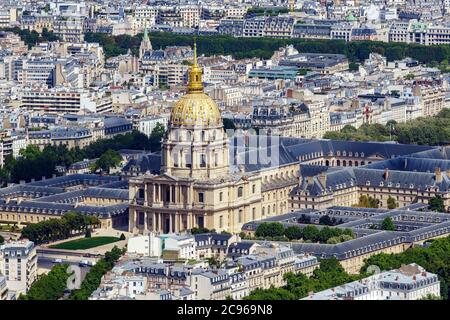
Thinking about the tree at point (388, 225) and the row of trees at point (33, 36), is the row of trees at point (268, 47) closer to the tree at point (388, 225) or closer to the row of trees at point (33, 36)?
the row of trees at point (33, 36)

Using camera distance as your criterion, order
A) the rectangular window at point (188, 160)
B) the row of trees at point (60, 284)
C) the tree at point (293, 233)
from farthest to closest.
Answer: the rectangular window at point (188, 160), the tree at point (293, 233), the row of trees at point (60, 284)

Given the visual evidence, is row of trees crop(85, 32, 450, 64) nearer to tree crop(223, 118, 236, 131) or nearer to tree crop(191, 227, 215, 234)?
tree crop(223, 118, 236, 131)

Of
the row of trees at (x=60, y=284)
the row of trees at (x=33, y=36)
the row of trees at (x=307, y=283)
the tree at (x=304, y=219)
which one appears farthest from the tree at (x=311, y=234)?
the row of trees at (x=33, y=36)

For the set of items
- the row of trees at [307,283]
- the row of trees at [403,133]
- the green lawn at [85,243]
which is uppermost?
the row of trees at [307,283]

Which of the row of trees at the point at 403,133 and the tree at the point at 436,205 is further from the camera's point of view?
the row of trees at the point at 403,133

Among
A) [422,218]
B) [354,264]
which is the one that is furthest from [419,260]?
[422,218]

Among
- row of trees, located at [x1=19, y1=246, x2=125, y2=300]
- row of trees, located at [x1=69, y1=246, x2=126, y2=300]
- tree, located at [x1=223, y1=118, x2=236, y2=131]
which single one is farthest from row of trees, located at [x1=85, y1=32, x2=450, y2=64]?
row of trees, located at [x1=19, y1=246, x2=125, y2=300]
